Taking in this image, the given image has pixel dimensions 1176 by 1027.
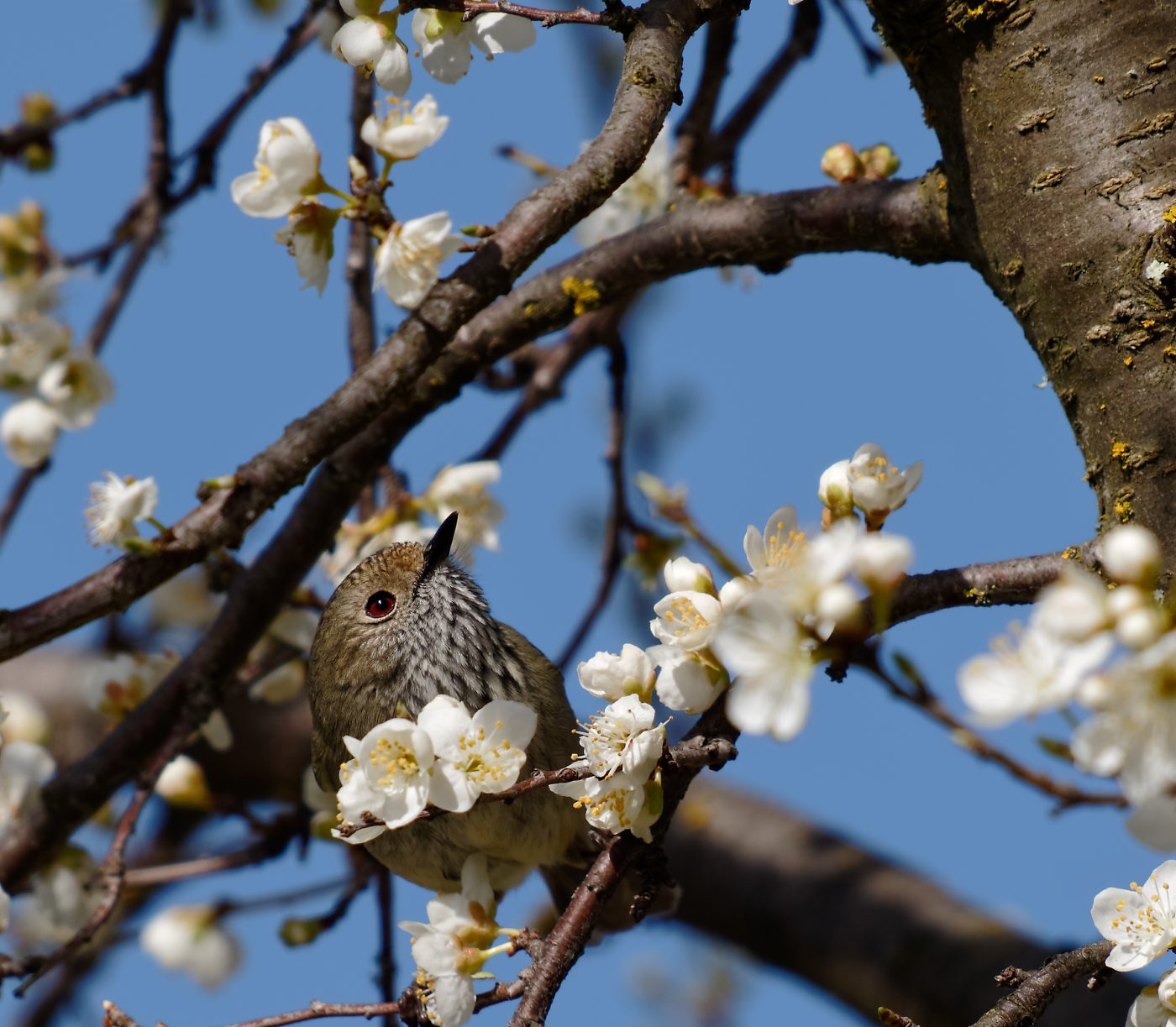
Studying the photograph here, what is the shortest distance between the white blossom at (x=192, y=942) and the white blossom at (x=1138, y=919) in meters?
3.20

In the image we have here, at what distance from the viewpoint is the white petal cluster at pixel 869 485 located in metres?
2.12

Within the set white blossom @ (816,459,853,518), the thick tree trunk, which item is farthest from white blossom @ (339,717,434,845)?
the thick tree trunk

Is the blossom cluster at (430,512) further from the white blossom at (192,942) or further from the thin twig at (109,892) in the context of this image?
the white blossom at (192,942)

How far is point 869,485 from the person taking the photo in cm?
210

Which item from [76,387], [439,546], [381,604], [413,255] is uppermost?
[413,255]

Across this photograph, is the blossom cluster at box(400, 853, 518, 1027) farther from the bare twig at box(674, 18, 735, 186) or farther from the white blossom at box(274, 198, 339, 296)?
the bare twig at box(674, 18, 735, 186)

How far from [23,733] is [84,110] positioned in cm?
201

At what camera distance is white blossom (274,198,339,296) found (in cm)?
278

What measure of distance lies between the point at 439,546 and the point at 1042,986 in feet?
7.36

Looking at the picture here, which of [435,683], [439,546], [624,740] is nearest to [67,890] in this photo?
[435,683]

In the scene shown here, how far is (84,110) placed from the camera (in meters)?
4.37

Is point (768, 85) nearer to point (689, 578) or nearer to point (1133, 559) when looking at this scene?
point (689, 578)

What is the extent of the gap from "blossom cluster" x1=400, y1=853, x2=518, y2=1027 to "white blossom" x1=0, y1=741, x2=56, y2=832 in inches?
61.0

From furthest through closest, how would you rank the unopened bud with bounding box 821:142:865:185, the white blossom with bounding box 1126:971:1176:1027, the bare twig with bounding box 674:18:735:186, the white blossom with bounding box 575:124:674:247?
1. the white blossom with bounding box 575:124:674:247
2. the bare twig with bounding box 674:18:735:186
3. the unopened bud with bounding box 821:142:865:185
4. the white blossom with bounding box 1126:971:1176:1027
